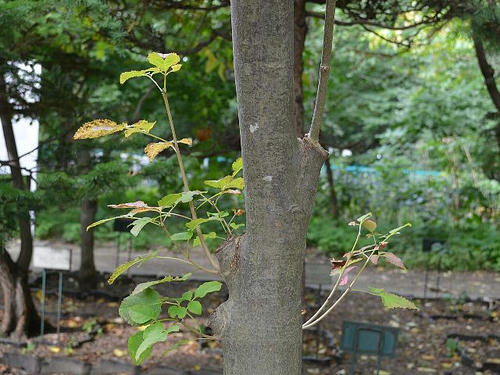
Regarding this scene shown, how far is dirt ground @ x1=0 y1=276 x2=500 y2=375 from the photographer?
231 inches

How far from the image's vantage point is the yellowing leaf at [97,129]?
4.66 ft

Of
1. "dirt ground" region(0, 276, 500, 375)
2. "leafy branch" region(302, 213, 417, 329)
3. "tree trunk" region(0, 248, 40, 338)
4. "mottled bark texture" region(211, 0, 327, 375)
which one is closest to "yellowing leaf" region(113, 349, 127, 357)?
"dirt ground" region(0, 276, 500, 375)

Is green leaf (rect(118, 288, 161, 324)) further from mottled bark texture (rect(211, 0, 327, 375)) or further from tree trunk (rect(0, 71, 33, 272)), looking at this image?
tree trunk (rect(0, 71, 33, 272))

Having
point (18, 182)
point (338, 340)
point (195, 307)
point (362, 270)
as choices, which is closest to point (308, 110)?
point (338, 340)

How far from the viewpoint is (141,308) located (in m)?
1.37

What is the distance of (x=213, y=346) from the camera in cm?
→ 632

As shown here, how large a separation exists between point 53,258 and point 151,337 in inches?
235

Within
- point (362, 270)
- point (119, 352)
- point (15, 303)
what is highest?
point (362, 270)

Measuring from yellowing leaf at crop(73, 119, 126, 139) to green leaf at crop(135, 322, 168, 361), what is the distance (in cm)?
39

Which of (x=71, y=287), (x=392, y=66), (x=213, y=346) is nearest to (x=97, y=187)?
(x=213, y=346)

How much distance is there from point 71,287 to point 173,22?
352 centimetres

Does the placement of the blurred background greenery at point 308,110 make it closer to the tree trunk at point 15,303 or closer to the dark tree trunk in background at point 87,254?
the dark tree trunk in background at point 87,254

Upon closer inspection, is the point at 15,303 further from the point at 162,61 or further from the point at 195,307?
the point at 162,61

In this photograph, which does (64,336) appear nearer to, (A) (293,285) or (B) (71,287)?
(B) (71,287)
